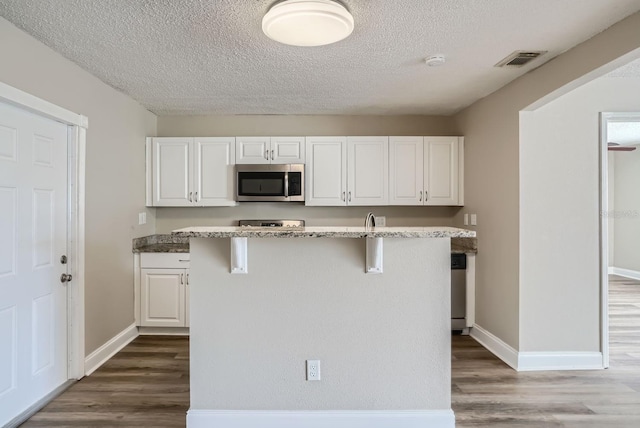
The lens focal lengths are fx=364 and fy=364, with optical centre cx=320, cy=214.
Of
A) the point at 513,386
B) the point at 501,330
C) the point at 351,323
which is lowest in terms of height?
the point at 513,386

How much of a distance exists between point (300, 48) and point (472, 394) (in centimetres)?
266

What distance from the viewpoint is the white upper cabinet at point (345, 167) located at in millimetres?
4000

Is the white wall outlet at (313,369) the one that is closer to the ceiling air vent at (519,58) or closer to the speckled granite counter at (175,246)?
the speckled granite counter at (175,246)

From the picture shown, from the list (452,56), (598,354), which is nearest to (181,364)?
(452,56)

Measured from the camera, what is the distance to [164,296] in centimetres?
366

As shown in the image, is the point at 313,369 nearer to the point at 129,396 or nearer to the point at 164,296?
the point at 129,396

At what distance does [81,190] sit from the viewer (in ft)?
9.03

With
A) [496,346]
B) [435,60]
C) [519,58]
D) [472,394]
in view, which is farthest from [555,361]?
[435,60]

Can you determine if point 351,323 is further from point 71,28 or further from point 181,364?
point 71,28

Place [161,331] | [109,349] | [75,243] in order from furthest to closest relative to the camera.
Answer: [161,331]
[109,349]
[75,243]

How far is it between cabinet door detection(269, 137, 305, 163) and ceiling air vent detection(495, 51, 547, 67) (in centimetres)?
204

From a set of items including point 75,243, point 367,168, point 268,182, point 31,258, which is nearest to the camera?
point 31,258

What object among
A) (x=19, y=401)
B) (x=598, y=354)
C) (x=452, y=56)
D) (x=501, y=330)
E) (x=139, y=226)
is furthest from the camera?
(x=139, y=226)

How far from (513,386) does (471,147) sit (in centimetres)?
229
